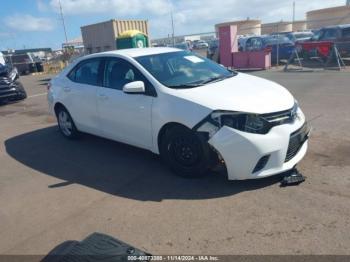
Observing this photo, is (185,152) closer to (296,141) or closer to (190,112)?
(190,112)

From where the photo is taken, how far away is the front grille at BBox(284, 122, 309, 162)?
13.1 ft

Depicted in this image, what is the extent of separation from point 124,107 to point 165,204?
5.46ft

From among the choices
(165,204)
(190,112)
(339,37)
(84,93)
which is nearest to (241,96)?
(190,112)

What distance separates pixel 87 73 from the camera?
580 centimetres

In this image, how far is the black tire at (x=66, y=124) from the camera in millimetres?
6391

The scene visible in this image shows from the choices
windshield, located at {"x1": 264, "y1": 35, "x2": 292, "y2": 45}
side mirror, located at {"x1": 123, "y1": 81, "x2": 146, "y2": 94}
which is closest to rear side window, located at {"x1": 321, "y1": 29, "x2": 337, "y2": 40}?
windshield, located at {"x1": 264, "y1": 35, "x2": 292, "y2": 45}

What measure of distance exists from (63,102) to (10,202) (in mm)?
2464

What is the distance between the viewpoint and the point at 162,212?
371 centimetres

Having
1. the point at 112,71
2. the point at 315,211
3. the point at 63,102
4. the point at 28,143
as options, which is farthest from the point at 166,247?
the point at 28,143

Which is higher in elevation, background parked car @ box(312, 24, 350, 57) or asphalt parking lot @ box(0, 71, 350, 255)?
background parked car @ box(312, 24, 350, 57)

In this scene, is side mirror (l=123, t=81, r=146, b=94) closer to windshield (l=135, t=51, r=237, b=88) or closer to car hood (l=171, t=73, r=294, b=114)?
windshield (l=135, t=51, r=237, b=88)

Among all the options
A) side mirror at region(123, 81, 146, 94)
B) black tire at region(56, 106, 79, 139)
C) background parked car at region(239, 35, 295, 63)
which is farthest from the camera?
background parked car at region(239, 35, 295, 63)

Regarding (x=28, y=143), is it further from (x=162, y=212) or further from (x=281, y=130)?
(x=281, y=130)

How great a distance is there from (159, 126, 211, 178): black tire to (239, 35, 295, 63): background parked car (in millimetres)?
14556
